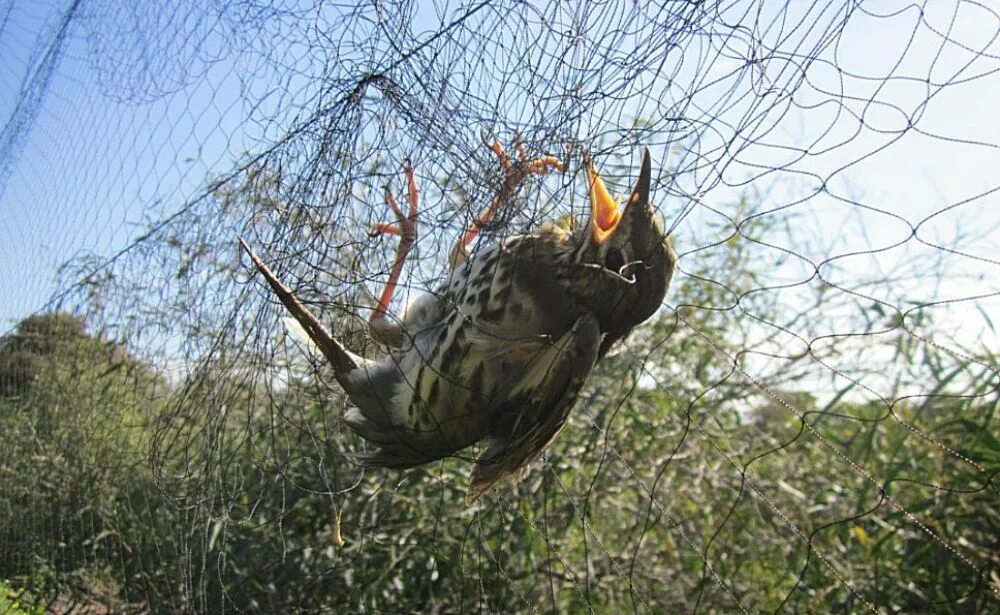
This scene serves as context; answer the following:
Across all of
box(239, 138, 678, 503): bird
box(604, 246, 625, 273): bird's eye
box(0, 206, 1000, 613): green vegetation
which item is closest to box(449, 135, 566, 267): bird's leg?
box(239, 138, 678, 503): bird

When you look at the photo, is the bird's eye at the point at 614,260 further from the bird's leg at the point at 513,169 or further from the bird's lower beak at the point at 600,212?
the bird's leg at the point at 513,169

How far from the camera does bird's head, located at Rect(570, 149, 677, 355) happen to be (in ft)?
4.03

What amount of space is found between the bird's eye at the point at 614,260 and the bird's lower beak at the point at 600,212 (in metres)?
0.03

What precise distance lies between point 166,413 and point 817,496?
2798 mm

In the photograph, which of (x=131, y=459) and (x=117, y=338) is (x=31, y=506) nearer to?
(x=131, y=459)

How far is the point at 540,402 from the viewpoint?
139 cm

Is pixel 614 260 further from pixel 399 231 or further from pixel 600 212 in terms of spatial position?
pixel 399 231

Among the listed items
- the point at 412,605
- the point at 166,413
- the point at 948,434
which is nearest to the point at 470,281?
the point at 166,413

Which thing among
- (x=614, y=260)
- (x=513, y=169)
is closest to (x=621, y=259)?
(x=614, y=260)

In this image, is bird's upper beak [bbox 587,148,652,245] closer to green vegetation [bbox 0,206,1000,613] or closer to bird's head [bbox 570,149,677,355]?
bird's head [bbox 570,149,677,355]

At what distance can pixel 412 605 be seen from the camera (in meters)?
3.02

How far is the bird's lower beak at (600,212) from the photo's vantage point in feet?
4.19

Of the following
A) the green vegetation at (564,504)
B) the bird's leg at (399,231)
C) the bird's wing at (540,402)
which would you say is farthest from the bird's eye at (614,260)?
the green vegetation at (564,504)

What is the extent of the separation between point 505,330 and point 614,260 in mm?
245
